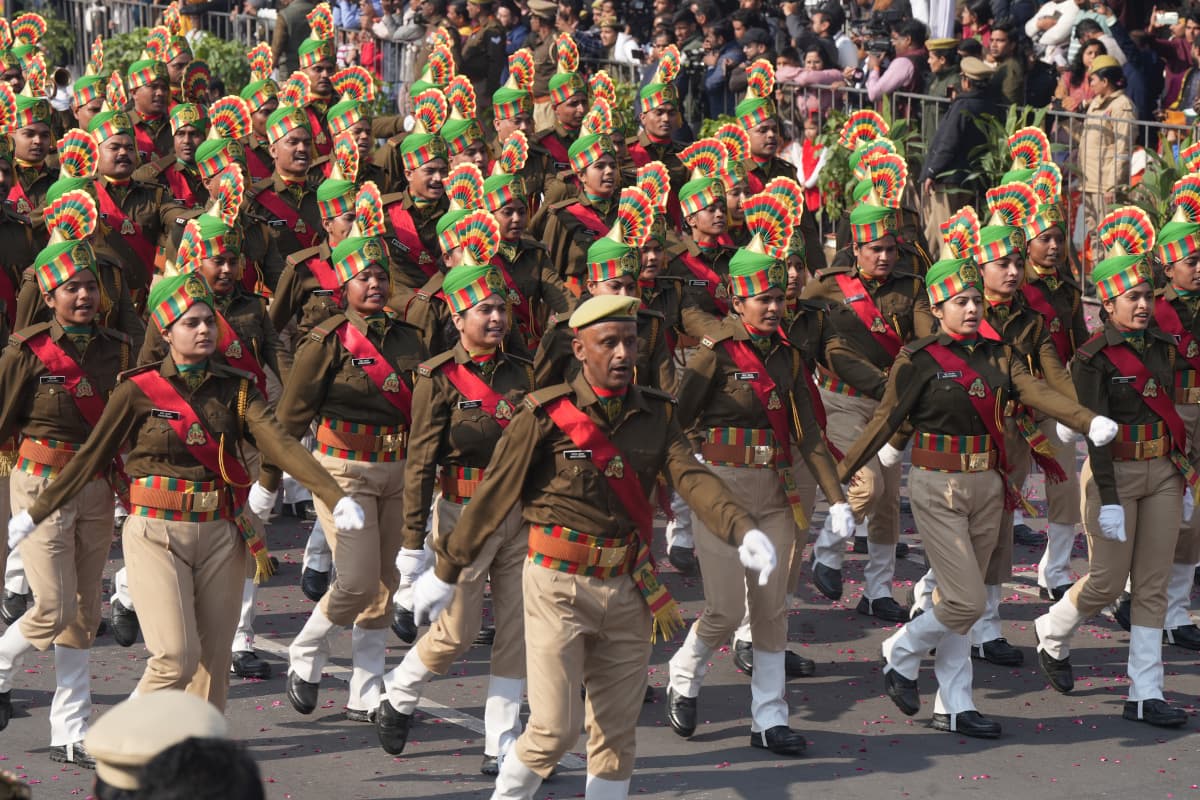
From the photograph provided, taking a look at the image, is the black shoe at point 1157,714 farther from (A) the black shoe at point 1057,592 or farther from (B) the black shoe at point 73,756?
(B) the black shoe at point 73,756

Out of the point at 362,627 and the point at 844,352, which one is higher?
the point at 844,352

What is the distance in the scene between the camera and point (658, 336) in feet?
35.3

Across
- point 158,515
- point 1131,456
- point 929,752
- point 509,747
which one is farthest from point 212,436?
point 1131,456

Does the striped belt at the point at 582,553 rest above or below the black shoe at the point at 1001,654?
→ above

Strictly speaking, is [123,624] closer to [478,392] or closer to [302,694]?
[302,694]

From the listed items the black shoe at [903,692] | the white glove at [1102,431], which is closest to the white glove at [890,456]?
the black shoe at [903,692]

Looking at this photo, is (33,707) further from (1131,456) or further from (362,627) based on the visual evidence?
(1131,456)

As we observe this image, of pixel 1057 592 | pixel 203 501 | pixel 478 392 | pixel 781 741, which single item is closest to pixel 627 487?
pixel 478 392

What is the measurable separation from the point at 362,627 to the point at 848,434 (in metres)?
3.34

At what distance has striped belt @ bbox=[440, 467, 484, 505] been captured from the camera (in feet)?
31.3

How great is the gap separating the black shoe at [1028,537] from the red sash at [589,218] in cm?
318

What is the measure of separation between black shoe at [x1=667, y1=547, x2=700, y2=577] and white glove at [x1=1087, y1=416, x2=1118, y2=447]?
131 inches

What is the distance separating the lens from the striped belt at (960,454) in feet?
32.5

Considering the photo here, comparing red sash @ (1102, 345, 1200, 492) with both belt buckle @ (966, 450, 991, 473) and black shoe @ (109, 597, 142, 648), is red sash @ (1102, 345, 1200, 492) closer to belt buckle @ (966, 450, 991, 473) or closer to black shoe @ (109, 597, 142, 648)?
belt buckle @ (966, 450, 991, 473)
